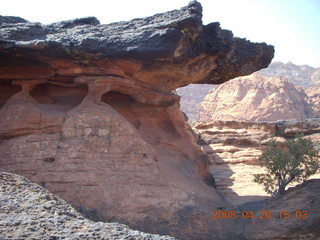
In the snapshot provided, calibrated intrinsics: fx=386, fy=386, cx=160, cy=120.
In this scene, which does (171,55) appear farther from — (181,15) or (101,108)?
(101,108)

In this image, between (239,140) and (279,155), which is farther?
(239,140)

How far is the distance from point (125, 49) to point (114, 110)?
1.67 m

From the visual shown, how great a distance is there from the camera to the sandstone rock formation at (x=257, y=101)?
45.3m

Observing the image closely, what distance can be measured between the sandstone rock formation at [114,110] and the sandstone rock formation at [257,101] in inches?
1222

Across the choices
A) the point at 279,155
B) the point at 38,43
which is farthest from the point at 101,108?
the point at 279,155

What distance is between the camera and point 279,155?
447 inches

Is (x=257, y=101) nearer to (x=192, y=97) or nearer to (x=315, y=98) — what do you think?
(x=315, y=98)

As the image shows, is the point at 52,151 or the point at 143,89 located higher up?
the point at 143,89

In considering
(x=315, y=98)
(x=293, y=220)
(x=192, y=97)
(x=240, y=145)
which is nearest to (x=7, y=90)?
(x=293, y=220)

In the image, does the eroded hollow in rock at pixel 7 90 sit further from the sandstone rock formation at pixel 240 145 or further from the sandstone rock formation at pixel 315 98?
the sandstone rock formation at pixel 315 98

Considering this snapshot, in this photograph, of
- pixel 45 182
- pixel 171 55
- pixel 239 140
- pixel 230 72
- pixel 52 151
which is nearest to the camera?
pixel 45 182

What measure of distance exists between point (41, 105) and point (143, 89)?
2845mm
